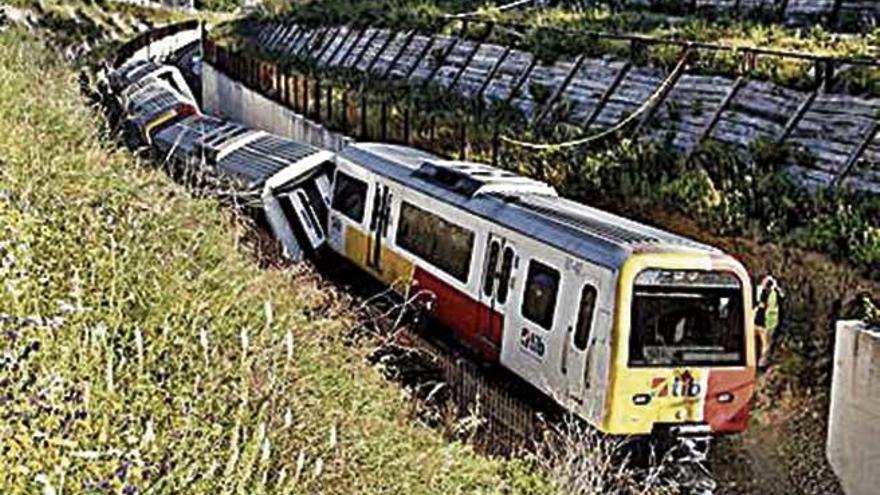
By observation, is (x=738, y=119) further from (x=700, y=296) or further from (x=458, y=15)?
(x=458, y=15)

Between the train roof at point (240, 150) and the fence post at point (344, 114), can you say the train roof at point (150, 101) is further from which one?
the fence post at point (344, 114)

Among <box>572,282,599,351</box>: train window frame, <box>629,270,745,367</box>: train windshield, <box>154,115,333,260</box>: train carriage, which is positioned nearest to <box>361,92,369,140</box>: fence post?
<box>154,115,333,260</box>: train carriage

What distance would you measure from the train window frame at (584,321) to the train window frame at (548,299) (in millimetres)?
408

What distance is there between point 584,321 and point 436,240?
11.7ft

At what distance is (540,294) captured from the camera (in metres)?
11.6

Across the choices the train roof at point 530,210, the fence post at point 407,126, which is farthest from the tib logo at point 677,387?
the fence post at point 407,126

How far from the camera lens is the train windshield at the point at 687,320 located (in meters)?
10.5

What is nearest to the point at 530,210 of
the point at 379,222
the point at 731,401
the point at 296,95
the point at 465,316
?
the point at 465,316

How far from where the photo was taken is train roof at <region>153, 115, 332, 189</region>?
18.2 m

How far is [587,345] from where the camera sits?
1082cm

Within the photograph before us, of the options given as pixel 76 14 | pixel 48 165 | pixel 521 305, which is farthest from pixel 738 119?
pixel 76 14

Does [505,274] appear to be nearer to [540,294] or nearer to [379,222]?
[540,294]

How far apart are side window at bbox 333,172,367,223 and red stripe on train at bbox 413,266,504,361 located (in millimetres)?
2337

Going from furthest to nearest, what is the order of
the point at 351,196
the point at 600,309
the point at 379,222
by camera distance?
1. the point at 351,196
2. the point at 379,222
3. the point at 600,309
